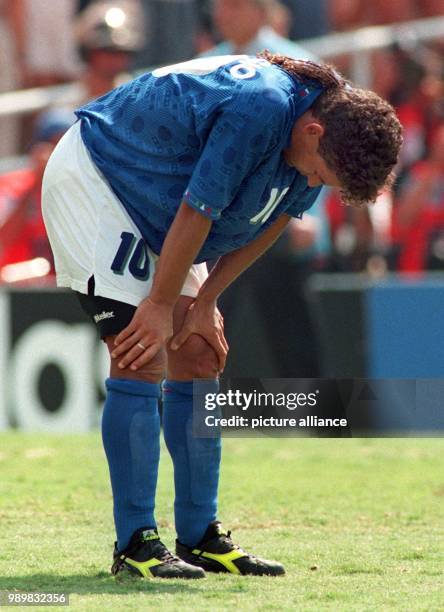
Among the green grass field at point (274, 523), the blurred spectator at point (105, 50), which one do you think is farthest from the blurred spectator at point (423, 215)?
the blurred spectator at point (105, 50)

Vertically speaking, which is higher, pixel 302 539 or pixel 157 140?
pixel 157 140

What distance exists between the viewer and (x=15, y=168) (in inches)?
386

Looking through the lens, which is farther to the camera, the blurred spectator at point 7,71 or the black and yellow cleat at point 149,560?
the blurred spectator at point 7,71

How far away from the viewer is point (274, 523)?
5242mm

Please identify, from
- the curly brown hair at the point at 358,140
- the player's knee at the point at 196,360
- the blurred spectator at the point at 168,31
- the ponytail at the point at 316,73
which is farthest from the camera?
the blurred spectator at the point at 168,31

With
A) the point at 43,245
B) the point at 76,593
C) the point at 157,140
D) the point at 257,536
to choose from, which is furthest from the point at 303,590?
the point at 43,245

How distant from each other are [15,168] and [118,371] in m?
6.01

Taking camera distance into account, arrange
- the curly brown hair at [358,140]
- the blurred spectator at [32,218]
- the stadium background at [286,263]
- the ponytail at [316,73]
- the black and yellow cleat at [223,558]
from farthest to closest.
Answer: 1. the blurred spectator at [32,218]
2. the stadium background at [286,263]
3. the black and yellow cleat at [223,558]
4. the ponytail at [316,73]
5. the curly brown hair at [358,140]

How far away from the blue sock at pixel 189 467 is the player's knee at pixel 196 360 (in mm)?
37

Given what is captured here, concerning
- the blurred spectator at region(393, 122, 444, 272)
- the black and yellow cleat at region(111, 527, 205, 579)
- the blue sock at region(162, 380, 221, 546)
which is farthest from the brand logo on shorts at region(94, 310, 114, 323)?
the blurred spectator at region(393, 122, 444, 272)

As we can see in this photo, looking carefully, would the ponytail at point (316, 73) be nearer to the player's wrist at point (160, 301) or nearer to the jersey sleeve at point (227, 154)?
the jersey sleeve at point (227, 154)

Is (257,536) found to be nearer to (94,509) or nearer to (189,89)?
(94,509)

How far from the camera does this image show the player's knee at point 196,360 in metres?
4.33

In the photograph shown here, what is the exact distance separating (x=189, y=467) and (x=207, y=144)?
111cm
